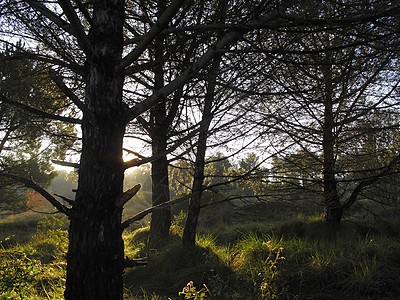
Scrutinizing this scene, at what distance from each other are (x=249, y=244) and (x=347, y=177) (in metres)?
2.17

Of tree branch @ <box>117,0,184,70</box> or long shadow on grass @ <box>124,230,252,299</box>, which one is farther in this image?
long shadow on grass @ <box>124,230,252,299</box>

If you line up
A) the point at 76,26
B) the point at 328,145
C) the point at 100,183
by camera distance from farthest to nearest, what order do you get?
the point at 328,145 → the point at 100,183 → the point at 76,26

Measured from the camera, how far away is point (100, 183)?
1616 millimetres

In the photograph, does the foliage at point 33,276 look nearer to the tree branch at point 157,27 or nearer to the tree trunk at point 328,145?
the tree branch at point 157,27

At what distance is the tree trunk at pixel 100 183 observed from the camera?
1572mm

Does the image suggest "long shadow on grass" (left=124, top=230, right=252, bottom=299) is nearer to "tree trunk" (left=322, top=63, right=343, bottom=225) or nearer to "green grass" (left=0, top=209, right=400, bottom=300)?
"green grass" (left=0, top=209, right=400, bottom=300)

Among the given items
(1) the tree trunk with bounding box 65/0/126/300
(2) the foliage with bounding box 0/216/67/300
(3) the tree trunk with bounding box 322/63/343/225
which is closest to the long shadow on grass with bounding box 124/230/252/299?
(2) the foliage with bounding box 0/216/67/300

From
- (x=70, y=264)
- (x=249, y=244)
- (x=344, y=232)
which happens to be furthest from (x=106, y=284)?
(x=344, y=232)

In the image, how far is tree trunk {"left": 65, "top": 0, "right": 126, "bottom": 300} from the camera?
1.57 meters

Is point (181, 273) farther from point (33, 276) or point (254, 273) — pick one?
point (33, 276)

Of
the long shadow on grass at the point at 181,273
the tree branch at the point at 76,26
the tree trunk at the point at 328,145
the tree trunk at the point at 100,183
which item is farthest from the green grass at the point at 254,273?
the tree branch at the point at 76,26

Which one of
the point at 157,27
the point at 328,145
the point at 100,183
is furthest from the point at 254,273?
the point at 157,27

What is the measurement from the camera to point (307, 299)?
302 cm

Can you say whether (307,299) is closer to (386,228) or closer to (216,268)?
(216,268)
